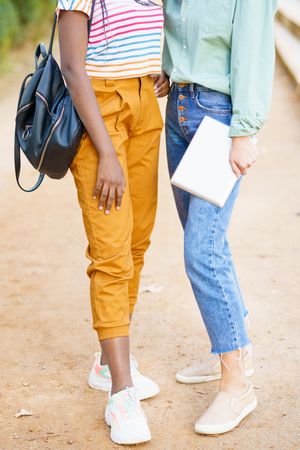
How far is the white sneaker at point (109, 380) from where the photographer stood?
3.61 metres

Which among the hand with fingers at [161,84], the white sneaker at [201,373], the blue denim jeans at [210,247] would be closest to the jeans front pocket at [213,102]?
the blue denim jeans at [210,247]

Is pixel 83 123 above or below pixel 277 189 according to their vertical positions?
above

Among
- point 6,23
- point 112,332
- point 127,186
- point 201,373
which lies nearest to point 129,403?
point 112,332

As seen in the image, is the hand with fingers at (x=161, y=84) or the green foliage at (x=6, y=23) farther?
the green foliage at (x=6, y=23)

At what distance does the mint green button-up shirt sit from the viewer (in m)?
3.01

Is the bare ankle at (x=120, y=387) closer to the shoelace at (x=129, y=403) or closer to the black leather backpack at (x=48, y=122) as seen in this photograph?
the shoelace at (x=129, y=403)

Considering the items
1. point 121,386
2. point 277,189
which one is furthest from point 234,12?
point 277,189

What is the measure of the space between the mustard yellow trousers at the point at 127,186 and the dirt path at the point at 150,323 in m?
→ 0.47

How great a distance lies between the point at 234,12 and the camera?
9.97ft

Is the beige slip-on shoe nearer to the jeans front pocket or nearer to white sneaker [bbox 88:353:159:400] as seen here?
white sneaker [bbox 88:353:159:400]

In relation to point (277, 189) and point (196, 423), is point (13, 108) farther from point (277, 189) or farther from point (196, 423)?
point (196, 423)

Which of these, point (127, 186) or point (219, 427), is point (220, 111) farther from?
point (219, 427)

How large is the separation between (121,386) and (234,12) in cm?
144

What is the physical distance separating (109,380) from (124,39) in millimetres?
1459
